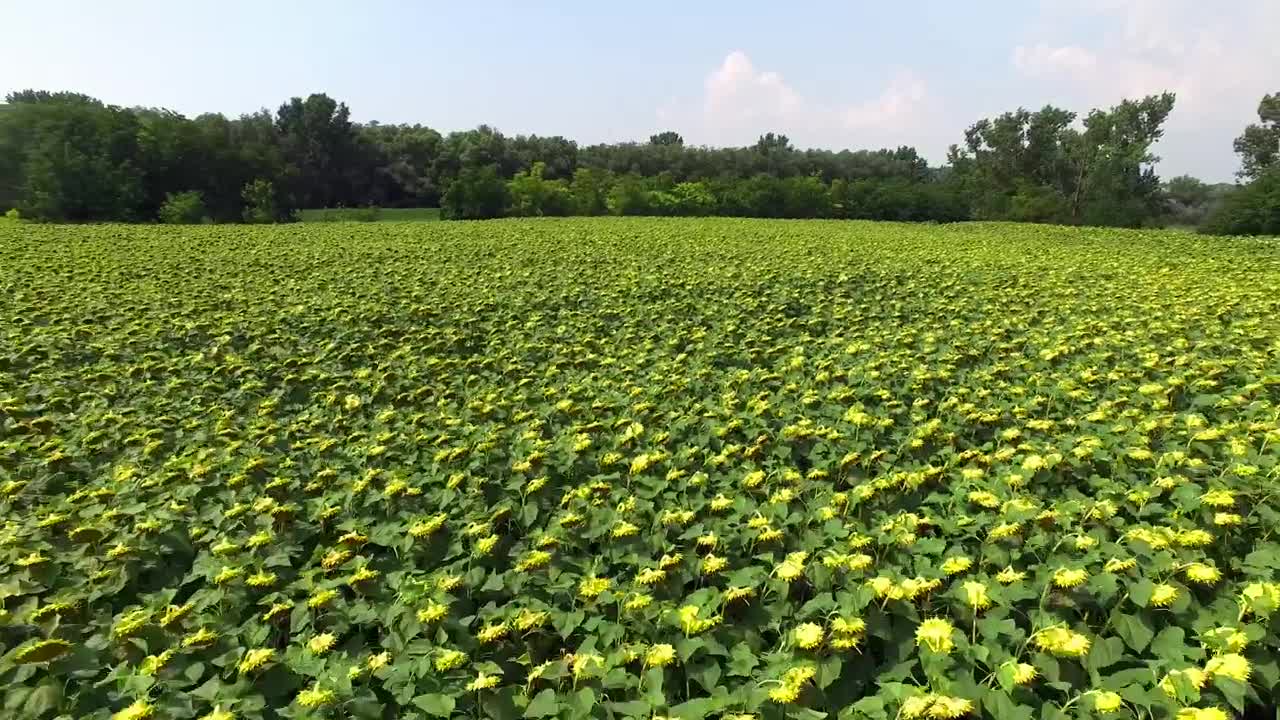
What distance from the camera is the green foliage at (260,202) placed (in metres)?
42.3

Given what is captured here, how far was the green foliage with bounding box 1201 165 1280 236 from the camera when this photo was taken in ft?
109

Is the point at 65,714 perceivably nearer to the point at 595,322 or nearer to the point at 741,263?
the point at 595,322

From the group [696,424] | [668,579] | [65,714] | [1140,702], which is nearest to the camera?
[1140,702]

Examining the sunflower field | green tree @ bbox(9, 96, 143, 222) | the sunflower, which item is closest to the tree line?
green tree @ bbox(9, 96, 143, 222)

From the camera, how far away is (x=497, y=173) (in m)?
56.1

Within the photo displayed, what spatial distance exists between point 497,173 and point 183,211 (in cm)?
2384

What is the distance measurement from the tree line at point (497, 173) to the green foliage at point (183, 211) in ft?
0.34

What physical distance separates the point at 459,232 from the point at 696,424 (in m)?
21.8

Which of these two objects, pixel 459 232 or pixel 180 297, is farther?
pixel 459 232

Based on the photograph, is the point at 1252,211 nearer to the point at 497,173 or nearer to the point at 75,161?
the point at 497,173

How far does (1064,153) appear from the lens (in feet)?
207

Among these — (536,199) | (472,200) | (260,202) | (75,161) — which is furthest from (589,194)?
(75,161)

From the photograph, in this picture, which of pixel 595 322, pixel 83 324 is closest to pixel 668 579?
pixel 595 322

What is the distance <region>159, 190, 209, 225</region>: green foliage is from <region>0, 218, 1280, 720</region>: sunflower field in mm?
34013
